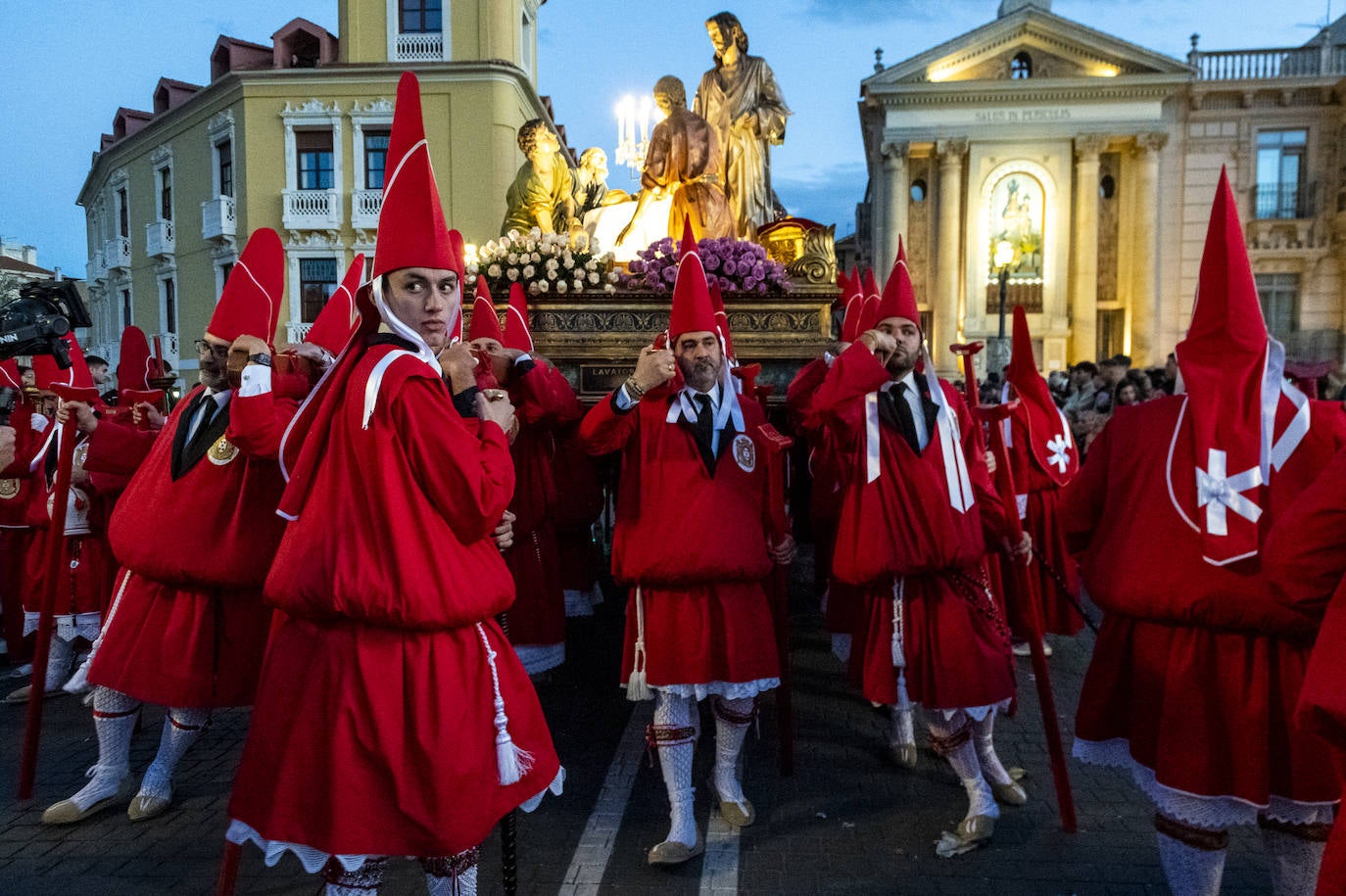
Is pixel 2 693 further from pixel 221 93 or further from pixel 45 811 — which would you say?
pixel 221 93

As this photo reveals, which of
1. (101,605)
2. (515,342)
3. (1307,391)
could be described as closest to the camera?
(1307,391)

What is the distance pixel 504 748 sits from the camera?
2.50 meters

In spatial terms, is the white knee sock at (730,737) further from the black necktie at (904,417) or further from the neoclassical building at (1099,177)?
the neoclassical building at (1099,177)

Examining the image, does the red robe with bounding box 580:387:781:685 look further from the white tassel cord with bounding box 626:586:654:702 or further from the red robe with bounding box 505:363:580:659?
the red robe with bounding box 505:363:580:659

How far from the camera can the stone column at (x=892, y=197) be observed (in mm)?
30594

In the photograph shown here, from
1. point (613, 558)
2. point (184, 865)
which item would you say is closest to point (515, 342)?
point (613, 558)

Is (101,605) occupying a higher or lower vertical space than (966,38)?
lower

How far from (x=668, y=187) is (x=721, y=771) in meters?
6.16

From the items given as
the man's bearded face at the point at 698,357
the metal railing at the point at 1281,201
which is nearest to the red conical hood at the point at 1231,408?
the man's bearded face at the point at 698,357

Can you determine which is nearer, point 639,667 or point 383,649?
point 383,649

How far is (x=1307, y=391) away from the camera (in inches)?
113

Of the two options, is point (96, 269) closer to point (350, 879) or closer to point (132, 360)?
point (132, 360)

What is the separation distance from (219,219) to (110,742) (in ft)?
80.2

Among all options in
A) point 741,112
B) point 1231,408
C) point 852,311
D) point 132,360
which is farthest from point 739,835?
point 741,112
